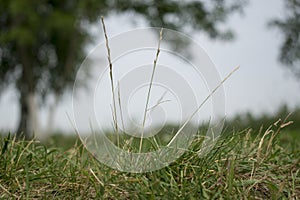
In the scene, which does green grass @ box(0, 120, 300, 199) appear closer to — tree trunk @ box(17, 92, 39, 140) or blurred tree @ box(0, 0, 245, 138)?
blurred tree @ box(0, 0, 245, 138)

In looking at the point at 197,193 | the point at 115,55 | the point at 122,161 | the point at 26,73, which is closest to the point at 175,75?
the point at 115,55

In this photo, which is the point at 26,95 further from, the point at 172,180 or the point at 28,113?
the point at 172,180

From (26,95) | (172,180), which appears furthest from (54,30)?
(172,180)

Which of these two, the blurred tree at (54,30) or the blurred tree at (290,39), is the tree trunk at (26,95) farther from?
the blurred tree at (290,39)

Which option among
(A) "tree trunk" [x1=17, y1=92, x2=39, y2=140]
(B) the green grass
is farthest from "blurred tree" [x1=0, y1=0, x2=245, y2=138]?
(B) the green grass

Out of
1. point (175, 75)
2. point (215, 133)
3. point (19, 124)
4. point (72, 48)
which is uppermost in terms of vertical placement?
point (72, 48)

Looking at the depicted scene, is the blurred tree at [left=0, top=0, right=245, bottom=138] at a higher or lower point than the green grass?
higher

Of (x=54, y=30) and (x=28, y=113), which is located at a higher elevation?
(x=54, y=30)

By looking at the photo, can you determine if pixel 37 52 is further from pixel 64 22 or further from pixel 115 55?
pixel 115 55
